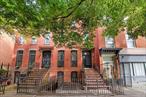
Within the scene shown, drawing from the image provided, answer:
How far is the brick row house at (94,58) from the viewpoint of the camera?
16847mm

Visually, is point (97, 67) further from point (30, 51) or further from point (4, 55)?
point (4, 55)

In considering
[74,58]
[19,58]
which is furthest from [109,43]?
[19,58]

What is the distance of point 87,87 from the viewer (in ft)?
40.5

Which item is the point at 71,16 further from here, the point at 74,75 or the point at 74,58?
the point at 74,75

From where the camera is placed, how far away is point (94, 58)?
738 inches

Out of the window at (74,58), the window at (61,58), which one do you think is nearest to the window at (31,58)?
the window at (61,58)

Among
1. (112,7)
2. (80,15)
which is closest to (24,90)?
(80,15)

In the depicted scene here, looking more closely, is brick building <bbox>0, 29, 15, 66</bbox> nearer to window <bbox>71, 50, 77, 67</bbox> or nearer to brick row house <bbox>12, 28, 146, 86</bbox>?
brick row house <bbox>12, 28, 146, 86</bbox>

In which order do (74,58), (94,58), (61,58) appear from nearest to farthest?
(94,58) < (61,58) < (74,58)

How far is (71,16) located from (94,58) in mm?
9976

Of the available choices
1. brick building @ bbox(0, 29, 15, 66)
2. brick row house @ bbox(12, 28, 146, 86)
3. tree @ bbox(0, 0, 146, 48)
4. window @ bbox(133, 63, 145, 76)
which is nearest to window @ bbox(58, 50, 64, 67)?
brick row house @ bbox(12, 28, 146, 86)

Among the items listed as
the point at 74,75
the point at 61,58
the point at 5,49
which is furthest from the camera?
the point at 61,58

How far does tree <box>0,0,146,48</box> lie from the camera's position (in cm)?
615

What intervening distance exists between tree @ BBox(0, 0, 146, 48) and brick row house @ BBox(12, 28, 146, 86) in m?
6.69
